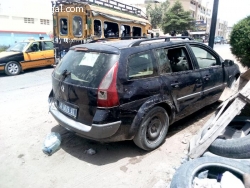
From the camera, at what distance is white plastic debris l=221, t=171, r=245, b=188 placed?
2.18 meters

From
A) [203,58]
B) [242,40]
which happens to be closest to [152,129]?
[203,58]

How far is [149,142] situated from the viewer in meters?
3.34

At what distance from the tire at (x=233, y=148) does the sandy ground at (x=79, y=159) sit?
53 cm

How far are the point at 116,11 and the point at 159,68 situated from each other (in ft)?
28.8

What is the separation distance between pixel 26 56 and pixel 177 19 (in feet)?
114

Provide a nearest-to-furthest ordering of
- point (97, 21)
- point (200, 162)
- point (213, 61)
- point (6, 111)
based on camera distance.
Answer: point (200, 162)
point (213, 61)
point (6, 111)
point (97, 21)

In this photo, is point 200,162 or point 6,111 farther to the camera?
point 6,111

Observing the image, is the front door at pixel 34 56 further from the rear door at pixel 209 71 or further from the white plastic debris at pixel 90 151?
the rear door at pixel 209 71

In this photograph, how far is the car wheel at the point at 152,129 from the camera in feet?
10.3

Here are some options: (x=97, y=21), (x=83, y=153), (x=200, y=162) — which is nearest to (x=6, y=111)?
(x=83, y=153)

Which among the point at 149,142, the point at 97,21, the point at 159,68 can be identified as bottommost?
the point at 149,142

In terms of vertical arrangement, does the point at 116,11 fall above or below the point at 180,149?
above

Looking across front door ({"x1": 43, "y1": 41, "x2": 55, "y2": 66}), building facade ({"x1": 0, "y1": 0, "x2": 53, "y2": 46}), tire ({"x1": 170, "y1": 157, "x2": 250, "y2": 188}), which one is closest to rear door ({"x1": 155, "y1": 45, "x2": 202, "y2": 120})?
tire ({"x1": 170, "y1": 157, "x2": 250, "y2": 188})

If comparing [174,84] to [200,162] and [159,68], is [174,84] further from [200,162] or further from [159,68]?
[200,162]
